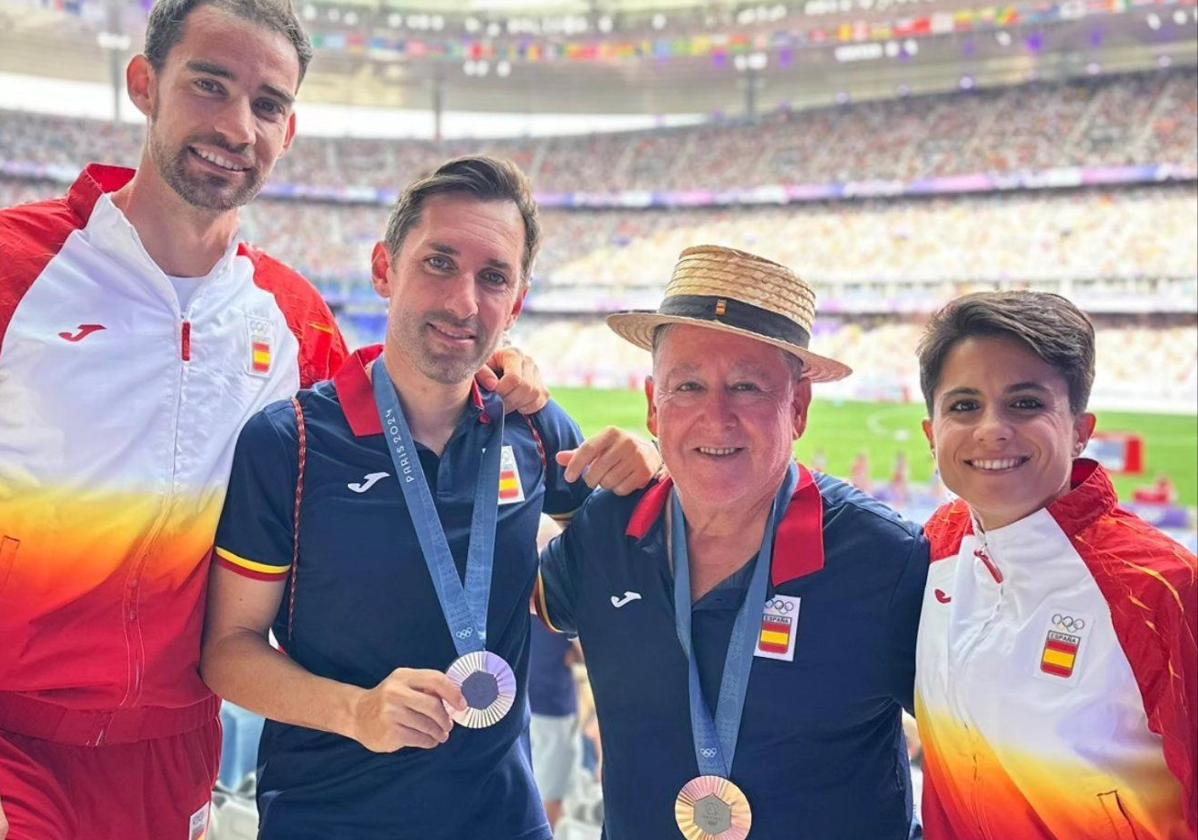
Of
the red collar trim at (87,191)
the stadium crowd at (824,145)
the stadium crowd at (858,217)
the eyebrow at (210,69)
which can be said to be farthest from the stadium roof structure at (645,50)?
the red collar trim at (87,191)

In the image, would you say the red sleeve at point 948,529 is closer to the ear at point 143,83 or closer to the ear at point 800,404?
the ear at point 800,404

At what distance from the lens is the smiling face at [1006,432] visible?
86.4 inches

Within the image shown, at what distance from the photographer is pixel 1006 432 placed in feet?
7.18

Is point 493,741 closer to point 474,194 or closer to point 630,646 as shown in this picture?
point 630,646

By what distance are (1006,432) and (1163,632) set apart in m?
0.48

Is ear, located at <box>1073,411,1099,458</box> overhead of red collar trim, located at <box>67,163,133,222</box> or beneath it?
beneath

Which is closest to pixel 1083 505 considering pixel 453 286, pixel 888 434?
pixel 453 286

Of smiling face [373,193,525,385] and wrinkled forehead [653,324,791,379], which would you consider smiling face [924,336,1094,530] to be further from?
smiling face [373,193,525,385]

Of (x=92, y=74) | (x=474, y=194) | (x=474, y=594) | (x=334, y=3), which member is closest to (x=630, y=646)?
(x=474, y=594)

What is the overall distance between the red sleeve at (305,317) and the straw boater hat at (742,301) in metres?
0.98

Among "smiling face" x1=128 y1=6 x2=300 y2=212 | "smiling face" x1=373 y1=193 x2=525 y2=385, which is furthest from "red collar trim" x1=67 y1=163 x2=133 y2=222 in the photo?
"smiling face" x1=373 y1=193 x2=525 y2=385

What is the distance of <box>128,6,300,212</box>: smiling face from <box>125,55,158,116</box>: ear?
0.04 meters

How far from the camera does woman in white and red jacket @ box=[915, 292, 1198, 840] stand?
198cm

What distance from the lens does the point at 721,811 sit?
2.26m
